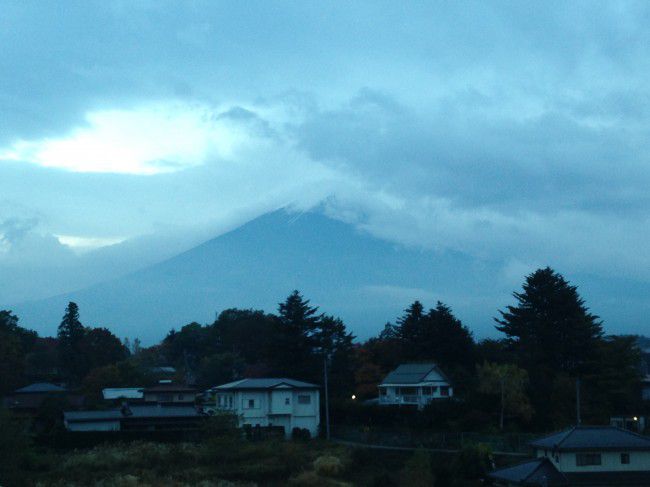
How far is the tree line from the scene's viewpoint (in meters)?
44.2

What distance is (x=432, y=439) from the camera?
132 feet

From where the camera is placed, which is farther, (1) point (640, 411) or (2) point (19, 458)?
(1) point (640, 411)

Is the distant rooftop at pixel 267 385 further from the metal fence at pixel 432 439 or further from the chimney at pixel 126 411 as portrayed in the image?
the chimney at pixel 126 411

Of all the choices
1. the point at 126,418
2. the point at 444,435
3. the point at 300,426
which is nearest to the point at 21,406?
the point at 126,418

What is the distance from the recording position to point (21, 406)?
54.0m

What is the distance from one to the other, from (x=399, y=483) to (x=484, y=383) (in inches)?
589

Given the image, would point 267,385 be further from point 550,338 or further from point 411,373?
point 550,338

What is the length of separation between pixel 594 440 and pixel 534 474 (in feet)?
9.51

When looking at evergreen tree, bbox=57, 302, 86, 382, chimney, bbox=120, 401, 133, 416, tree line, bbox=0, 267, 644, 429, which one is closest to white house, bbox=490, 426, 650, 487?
tree line, bbox=0, 267, 644, 429

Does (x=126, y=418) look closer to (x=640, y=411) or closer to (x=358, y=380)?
(x=358, y=380)

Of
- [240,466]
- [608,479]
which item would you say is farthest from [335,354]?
[608,479]

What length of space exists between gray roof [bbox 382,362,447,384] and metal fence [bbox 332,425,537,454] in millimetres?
5994

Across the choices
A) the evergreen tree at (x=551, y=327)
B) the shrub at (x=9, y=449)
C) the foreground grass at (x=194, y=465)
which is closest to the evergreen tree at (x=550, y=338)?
the evergreen tree at (x=551, y=327)

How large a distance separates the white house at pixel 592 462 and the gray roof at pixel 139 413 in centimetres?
2408
